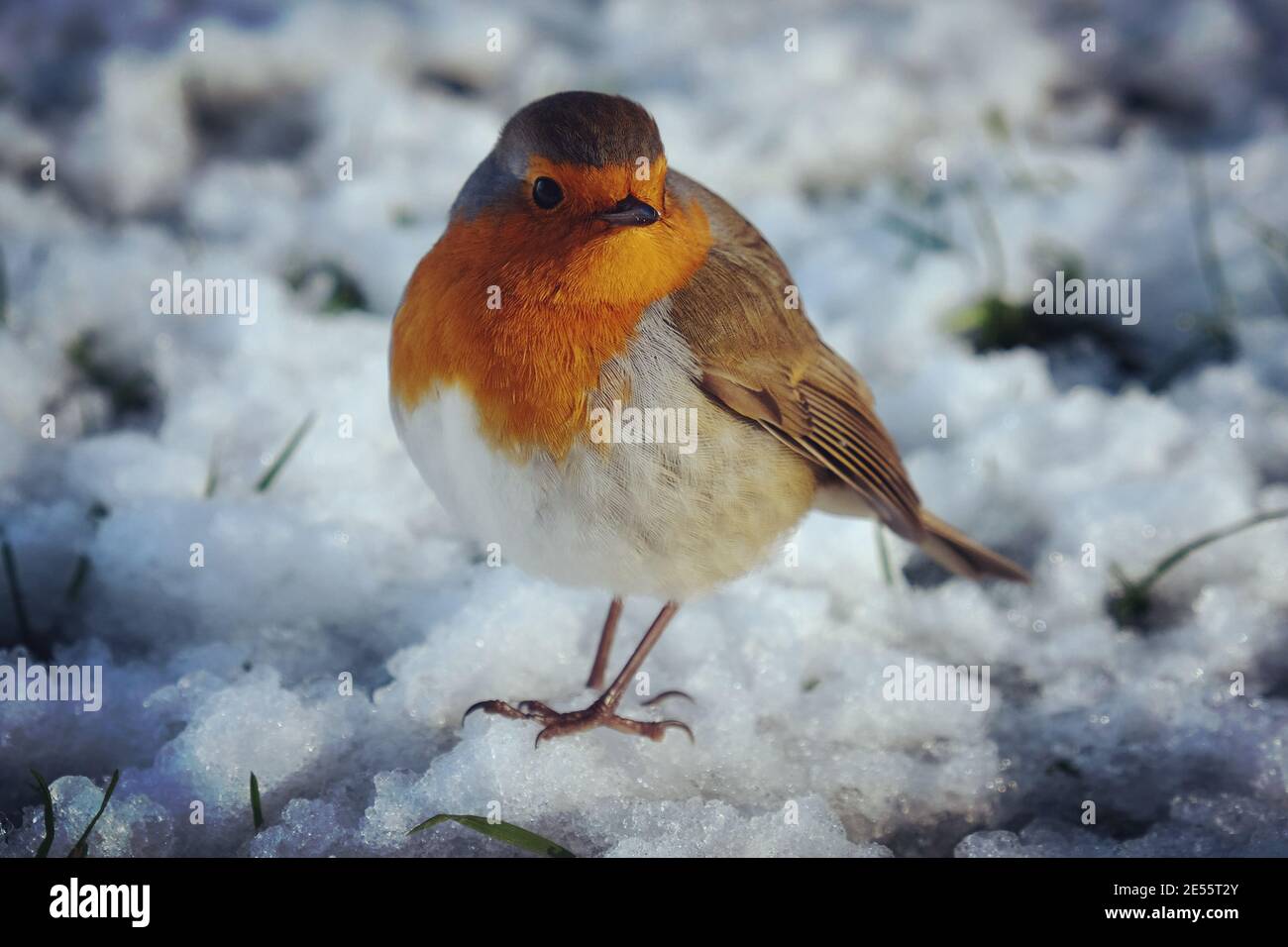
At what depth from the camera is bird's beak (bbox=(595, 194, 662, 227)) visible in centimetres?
193

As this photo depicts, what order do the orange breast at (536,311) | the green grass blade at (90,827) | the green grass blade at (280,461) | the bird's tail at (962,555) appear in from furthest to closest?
the green grass blade at (280,461) → the bird's tail at (962,555) → the orange breast at (536,311) → the green grass blade at (90,827)

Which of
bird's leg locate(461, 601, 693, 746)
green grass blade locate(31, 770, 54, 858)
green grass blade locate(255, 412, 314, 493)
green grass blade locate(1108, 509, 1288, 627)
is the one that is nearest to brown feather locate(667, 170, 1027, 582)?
green grass blade locate(1108, 509, 1288, 627)

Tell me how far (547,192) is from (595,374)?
34 cm

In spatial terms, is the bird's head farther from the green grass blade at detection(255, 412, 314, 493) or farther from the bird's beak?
the green grass blade at detection(255, 412, 314, 493)

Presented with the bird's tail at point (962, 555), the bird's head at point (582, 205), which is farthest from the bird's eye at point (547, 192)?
the bird's tail at point (962, 555)

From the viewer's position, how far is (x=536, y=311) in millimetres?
1999

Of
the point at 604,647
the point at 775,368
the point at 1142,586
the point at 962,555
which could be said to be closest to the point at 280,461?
the point at 604,647

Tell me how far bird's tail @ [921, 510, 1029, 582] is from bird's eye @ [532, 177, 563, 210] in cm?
122

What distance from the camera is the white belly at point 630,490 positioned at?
1.97m

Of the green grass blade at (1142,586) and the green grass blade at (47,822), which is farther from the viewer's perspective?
the green grass blade at (1142,586)

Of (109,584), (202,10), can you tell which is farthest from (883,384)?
(202,10)

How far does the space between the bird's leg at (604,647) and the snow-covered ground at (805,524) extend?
61 millimetres

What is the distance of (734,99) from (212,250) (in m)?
2.24

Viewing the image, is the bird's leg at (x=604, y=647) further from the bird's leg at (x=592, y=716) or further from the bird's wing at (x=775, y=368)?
the bird's wing at (x=775, y=368)
